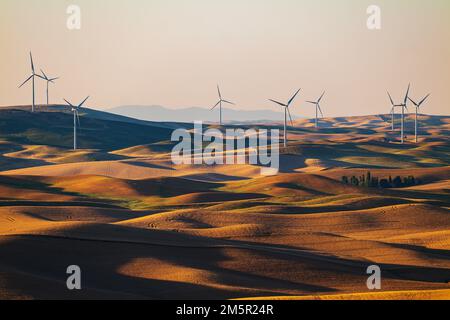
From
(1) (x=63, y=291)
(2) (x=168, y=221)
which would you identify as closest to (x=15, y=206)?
(2) (x=168, y=221)

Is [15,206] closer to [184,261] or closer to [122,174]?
[184,261]

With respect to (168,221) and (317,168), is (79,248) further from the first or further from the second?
(317,168)

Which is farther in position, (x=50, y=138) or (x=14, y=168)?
(x=50, y=138)
